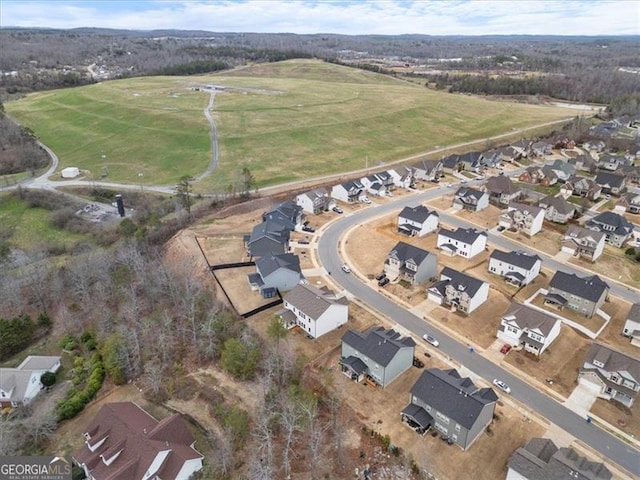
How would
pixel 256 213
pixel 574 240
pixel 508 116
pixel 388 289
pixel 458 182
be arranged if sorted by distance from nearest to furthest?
pixel 388 289
pixel 574 240
pixel 256 213
pixel 458 182
pixel 508 116

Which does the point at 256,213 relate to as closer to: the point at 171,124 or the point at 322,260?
the point at 322,260

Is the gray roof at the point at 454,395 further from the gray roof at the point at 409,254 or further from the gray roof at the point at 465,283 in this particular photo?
the gray roof at the point at 409,254

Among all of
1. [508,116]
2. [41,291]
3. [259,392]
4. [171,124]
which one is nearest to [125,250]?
[41,291]

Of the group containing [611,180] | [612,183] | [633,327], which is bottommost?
[612,183]

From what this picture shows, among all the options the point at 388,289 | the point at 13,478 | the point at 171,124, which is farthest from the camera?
the point at 171,124

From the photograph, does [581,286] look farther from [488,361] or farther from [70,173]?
[70,173]

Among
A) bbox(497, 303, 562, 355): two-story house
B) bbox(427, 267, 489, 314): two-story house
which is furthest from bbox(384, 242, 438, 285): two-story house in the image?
bbox(497, 303, 562, 355): two-story house

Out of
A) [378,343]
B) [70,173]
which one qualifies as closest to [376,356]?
[378,343]
